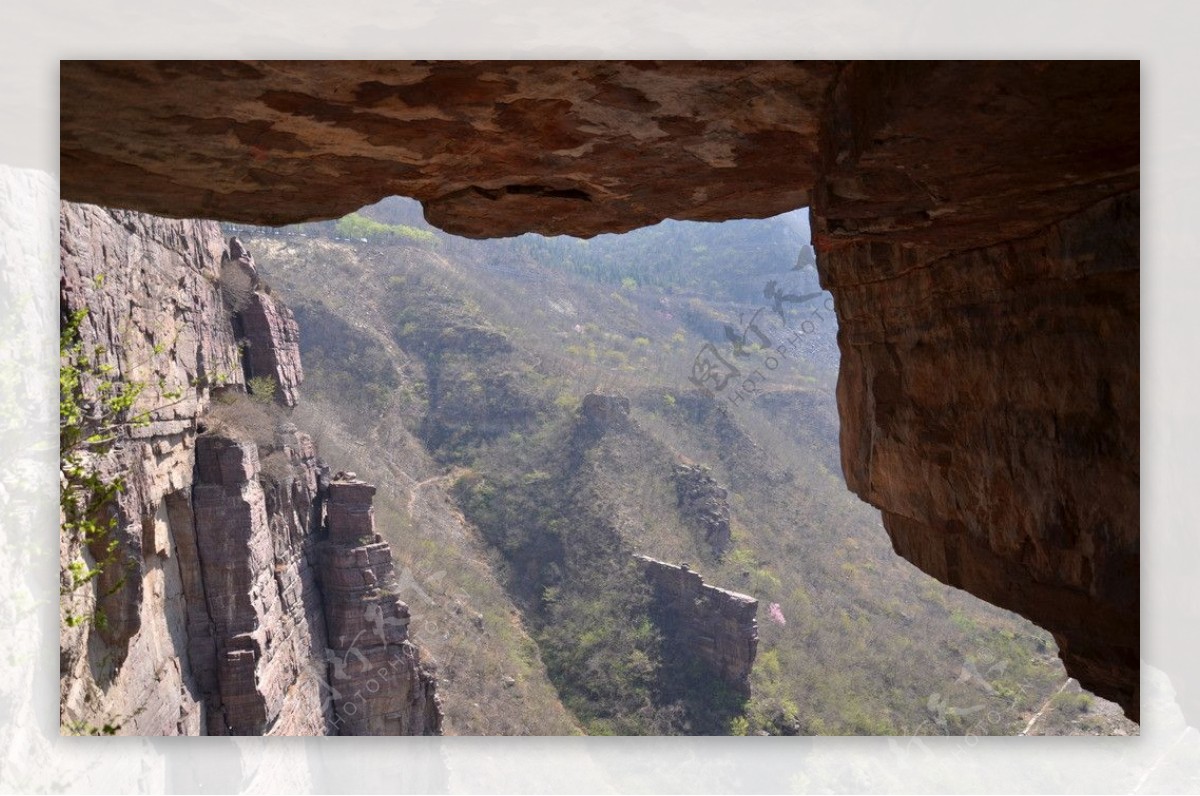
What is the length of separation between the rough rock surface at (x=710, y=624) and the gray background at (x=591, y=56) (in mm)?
17438

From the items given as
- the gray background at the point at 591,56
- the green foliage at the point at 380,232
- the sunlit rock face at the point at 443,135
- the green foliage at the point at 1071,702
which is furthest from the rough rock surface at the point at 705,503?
the sunlit rock face at the point at 443,135

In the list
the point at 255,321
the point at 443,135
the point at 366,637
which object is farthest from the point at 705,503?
the point at 443,135

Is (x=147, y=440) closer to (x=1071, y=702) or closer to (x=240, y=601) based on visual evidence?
(x=240, y=601)

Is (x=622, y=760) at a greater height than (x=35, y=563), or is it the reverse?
(x=35, y=563)

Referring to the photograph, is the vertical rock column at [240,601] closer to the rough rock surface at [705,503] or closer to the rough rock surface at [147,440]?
the rough rock surface at [147,440]

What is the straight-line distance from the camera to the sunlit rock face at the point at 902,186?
2.42m

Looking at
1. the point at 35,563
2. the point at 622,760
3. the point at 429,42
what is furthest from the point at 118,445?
the point at 429,42

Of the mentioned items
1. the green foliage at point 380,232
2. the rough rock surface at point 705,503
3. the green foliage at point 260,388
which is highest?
the green foliage at point 380,232

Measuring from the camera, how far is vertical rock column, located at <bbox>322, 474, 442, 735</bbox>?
52.4ft

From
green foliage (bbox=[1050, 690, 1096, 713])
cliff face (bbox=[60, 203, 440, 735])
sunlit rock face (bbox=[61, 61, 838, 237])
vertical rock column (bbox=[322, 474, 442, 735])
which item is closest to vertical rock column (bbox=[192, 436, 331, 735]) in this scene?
cliff face (bbox=[60, 203, 440, 735])

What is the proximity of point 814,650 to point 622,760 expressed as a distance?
1872 centimetres

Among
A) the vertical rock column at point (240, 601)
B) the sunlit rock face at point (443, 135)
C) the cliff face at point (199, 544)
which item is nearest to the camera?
the sunlit rock face at point (443, 135)

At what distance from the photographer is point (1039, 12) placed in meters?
3.11

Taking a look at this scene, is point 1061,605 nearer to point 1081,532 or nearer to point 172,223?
point 1081,532
